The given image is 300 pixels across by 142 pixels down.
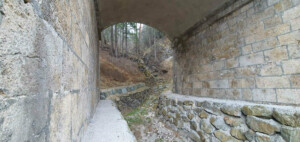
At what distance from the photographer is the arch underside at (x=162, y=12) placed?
3406mm

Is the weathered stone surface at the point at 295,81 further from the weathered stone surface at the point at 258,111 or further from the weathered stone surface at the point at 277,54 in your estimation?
the weathered stone surface at the point at 258,111

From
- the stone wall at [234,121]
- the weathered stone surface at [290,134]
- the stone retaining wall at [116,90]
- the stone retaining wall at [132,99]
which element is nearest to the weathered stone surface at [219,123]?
the stone wall at [234,121]

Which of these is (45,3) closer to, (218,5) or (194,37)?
(218,5)

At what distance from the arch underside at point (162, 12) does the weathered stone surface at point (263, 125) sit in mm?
2374

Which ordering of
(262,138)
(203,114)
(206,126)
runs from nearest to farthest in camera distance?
(262,138)
(206,126)
(203,114)

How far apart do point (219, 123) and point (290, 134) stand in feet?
3.46

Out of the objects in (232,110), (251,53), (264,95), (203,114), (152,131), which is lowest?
(152,131)

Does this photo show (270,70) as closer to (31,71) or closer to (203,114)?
(203,114)

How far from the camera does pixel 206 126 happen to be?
2955mm

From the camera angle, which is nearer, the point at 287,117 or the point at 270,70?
the point at 287,117

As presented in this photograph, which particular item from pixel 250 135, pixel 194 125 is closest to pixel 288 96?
pixel 250 135

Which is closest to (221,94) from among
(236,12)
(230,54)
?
→ (230,54)

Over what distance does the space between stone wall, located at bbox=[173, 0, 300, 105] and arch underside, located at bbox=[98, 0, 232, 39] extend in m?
0.32

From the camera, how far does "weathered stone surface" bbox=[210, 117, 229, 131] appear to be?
260 centimetres
